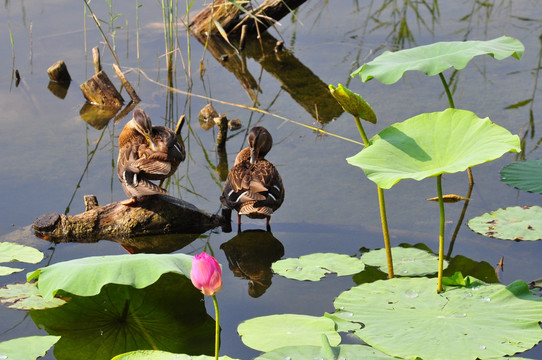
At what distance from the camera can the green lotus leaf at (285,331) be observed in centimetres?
361

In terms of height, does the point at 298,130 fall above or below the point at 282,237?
above

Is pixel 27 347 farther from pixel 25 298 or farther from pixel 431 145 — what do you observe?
pixel 431 145

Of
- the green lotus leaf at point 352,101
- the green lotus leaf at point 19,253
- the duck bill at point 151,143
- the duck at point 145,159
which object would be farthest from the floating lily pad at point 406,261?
the green lotus leaf at point 19,253

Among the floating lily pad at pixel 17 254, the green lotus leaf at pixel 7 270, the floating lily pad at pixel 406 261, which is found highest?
the floating lily pad at pixel 406 261

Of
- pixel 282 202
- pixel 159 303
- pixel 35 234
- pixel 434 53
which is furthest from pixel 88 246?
pixel 434 53

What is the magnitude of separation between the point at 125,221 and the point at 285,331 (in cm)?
202

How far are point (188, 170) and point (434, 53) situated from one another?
106 inches

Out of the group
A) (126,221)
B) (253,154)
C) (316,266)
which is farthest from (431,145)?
(126,221)

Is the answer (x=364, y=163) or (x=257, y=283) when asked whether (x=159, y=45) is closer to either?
(x=257, y=283)

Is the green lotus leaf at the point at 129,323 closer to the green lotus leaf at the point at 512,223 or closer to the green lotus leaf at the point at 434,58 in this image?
the green lotus leaf at the point at 434,58

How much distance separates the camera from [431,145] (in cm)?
400

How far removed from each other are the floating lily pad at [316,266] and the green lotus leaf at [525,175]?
1.71 metres

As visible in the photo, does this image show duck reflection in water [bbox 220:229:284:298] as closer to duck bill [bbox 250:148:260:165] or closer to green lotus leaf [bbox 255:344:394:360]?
duck bill [bbox 250:148:260:165]

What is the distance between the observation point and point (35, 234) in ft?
17.3
